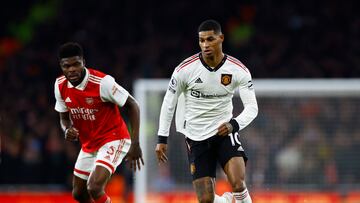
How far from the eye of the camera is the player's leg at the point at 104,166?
8.63 metres

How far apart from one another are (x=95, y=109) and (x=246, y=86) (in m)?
1.50

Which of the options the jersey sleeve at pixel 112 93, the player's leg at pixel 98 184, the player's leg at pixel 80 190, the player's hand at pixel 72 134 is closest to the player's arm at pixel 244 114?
the jersey sleeve at pixel 112 93

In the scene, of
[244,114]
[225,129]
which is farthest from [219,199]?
[244,114]

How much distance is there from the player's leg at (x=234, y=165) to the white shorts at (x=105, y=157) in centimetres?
101

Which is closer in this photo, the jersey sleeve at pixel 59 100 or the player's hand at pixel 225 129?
the player's hand at pixel 225 129

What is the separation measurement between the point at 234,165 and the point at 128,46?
11.3 m

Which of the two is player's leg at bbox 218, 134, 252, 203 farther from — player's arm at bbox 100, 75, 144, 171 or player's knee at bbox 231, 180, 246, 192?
player's arm at bbox 100, 75, 144, 171

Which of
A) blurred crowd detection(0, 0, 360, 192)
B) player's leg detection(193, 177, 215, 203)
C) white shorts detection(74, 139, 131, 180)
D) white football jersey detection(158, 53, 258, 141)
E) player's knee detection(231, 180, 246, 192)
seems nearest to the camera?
player's knee detection(231, 180, 246, 192)

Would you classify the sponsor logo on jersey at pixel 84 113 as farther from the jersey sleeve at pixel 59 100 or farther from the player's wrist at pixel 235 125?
the player's wrist at pixel 235 125

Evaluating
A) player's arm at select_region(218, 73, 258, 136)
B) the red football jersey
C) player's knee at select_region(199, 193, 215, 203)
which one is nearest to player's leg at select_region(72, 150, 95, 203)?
the red football jersey

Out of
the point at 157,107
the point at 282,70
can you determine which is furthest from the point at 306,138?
the point at 282,70

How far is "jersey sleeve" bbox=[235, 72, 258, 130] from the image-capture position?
8.65 meters

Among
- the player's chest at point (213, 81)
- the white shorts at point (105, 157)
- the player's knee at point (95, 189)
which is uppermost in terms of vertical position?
the player's chest at point (213, 81)

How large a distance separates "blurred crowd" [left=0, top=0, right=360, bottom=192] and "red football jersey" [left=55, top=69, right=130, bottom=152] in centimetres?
571
